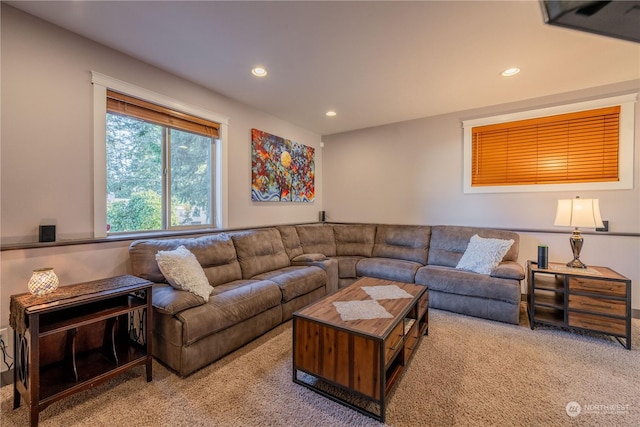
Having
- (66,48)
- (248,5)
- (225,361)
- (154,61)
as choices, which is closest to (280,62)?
(248,5)

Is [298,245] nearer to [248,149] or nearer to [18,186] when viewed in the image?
[248,149]

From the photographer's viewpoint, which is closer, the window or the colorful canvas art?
the window

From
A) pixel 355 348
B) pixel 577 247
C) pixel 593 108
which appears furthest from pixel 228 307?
pixel 593 108

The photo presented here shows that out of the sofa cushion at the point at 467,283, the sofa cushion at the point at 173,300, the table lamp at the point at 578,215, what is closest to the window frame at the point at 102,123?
the sofa cushion at the point at 173,300

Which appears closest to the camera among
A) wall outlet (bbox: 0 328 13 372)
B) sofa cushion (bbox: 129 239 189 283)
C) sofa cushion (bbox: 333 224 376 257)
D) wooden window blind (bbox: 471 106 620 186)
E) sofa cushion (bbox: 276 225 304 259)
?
wall outlet (bbox: 0 328 13 372)

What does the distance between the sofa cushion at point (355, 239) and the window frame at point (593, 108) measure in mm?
1605

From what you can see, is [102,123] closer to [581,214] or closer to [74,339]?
[74,339]

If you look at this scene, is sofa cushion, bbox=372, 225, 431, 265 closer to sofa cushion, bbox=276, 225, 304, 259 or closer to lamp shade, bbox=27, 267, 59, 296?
sofa cushion, bbox=276, 225, 304, 259

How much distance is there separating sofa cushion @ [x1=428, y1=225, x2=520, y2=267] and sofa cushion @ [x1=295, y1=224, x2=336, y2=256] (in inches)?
58.2

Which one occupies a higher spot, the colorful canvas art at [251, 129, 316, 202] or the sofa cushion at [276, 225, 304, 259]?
the colorful canvas art at [251, 129, 316, 202]

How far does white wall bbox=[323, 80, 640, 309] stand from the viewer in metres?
2.91

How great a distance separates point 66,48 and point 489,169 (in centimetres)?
461

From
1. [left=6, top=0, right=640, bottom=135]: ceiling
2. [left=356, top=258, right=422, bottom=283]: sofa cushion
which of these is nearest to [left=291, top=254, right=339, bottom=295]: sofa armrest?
[left=356, top=258, right=422, bottom=283]: sofa cushion

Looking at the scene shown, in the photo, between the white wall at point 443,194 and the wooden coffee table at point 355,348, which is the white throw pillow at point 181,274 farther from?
the white wall at point 443,194
